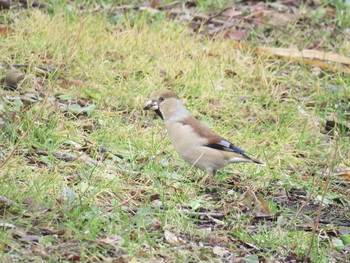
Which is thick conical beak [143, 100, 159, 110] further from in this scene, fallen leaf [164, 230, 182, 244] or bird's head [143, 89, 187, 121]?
fallen leaf [164, 230, 182, 244]

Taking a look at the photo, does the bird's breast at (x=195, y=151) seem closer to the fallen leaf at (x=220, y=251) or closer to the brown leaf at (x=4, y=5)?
the fallen leaf at (x=220, y=251)

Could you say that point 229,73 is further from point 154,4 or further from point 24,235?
point 24,235

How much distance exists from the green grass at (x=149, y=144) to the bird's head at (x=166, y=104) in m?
0.23

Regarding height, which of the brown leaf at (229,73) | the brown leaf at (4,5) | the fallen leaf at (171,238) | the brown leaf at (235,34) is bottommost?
the brown leaf at (229,73)

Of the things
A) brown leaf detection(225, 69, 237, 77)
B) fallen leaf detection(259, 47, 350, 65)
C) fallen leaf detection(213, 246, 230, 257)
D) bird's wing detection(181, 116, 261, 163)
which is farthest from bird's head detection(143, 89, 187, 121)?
fallen leaf detection(259, 47, 350, 65)

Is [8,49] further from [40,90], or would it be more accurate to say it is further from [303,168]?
[303,168]

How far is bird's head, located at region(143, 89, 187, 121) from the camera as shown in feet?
16.0

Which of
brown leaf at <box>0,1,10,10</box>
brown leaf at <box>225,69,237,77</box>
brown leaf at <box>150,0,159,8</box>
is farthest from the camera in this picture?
brown leaf at <box>150,0,159,8</box>

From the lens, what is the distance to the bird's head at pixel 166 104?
192 inches

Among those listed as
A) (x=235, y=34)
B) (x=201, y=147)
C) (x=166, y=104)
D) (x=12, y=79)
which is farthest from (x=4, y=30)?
(x=235, y=34)

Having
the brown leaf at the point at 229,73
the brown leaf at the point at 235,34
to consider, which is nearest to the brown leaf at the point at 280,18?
the brown leaf at the point at 235,34

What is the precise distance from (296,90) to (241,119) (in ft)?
3.76

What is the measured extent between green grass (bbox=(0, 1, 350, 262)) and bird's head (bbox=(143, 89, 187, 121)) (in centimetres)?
23

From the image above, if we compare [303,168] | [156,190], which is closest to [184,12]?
[303,168]
